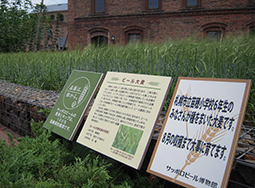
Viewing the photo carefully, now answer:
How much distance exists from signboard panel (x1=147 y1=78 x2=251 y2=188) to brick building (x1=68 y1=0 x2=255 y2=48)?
1272 centimetres

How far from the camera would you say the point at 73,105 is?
2.47m

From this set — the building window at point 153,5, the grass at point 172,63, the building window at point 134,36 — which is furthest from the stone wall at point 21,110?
the building window at point 153,5

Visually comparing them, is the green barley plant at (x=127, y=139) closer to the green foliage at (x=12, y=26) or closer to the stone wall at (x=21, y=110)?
the stone wall at (x=21, y=110)

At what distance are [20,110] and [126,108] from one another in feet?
7.69

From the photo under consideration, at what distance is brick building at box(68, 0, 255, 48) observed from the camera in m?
13.8

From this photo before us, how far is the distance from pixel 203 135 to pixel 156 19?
14.4 metres

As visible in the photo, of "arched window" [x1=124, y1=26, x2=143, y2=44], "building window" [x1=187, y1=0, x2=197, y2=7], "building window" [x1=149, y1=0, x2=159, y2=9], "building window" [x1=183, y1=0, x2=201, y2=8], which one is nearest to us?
"building window" [x1=183, y1=0, x2=201, y2=8]

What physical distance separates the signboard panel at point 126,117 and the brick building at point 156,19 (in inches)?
487

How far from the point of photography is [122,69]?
147 inches

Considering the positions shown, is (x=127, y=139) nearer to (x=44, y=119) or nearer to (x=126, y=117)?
(x=126, y=117)

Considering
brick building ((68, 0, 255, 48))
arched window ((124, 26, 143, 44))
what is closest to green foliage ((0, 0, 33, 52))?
brick building ((68, 0, 255, 48))

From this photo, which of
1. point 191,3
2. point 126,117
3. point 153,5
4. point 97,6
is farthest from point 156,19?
point 126,117

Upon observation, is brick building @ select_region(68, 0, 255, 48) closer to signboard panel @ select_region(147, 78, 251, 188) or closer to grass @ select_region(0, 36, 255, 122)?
grass @ select_region(0, 36, 255, 122)

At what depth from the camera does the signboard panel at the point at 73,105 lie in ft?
7.61
